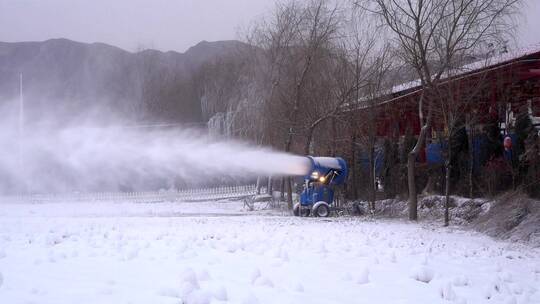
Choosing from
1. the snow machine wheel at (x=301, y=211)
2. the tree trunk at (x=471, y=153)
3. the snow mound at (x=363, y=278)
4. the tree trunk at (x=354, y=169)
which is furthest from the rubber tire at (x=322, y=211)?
the snow mound at (x=363, y=278)

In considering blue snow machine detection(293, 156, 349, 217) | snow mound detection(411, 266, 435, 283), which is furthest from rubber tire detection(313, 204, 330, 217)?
snow mound detection(411, 266, 435, 283)

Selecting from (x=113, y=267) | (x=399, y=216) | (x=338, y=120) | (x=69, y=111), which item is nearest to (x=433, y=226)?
(x=399, y=216)

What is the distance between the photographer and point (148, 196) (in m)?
41.2

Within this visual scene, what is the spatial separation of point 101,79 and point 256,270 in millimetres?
66650

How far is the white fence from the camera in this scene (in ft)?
130

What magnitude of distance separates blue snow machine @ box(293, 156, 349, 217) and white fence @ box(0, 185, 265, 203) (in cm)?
1620

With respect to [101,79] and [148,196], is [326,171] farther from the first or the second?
[101,79]

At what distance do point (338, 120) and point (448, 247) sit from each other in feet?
56.5

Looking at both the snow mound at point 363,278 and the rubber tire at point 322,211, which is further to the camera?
the rubber tire at point 322,211

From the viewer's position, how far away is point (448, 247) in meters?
12.7

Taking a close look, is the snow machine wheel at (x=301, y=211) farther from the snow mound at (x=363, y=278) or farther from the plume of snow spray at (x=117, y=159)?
the snow mound at (x=363, y=278)

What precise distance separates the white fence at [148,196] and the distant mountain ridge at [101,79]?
29.0 feet

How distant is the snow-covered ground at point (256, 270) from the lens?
685 centimetres

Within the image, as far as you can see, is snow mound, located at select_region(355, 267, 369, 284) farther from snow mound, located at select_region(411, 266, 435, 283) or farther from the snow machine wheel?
the snow machine wheel
